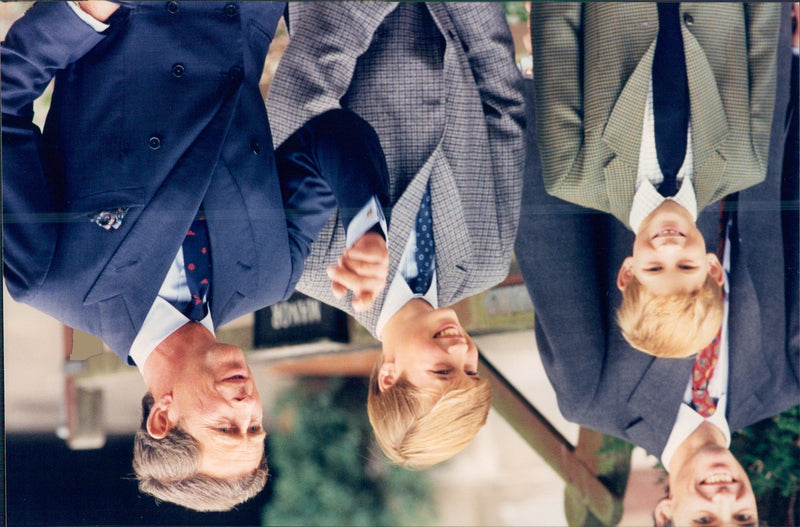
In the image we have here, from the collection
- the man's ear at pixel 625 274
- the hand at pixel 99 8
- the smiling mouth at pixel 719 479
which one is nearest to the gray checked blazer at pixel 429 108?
the man's ear at pixel 625 274

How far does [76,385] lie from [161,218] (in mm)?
513

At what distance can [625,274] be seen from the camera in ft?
7.18

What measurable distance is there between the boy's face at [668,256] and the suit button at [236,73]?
1.19m

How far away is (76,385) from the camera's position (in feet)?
6.73

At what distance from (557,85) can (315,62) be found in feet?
2.26

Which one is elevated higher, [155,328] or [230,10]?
[230,10]

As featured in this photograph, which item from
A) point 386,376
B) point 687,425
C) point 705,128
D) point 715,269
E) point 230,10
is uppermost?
Result: point 230,10

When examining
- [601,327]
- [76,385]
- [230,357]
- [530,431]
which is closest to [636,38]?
[601,327]

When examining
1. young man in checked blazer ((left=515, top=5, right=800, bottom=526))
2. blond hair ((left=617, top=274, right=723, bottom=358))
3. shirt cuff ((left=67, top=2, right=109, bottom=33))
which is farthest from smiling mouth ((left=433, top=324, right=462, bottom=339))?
shirt cuff ((left=67, top=2, right=109, bottom=33))

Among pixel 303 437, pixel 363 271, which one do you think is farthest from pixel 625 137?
pixel 303 437

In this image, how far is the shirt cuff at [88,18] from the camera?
1935 mm

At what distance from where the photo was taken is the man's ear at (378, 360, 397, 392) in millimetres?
2104

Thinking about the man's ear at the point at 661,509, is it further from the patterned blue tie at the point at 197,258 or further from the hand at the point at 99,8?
the hand at the point at 99,8

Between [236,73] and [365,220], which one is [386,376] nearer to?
[365,220]
